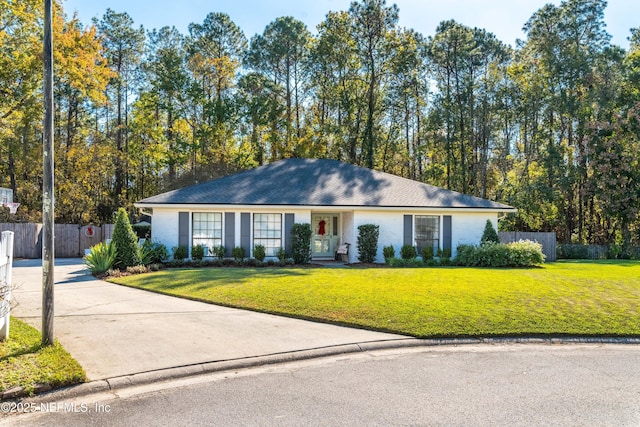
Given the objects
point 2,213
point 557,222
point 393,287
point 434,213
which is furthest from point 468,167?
point 2,213

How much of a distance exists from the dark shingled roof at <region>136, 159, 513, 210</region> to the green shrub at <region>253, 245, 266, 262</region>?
1846mm

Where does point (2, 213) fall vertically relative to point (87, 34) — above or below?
below

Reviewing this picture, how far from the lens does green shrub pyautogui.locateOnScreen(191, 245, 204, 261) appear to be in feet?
58.2

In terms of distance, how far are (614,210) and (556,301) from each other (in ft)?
69.7

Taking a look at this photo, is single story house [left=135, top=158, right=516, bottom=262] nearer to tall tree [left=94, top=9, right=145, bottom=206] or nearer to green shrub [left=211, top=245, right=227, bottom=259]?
green shrub [left=211, top=245, right=227, bottom=259]

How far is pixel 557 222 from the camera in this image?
105 ft

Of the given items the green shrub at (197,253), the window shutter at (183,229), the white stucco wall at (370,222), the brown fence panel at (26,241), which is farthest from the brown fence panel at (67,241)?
the green shrub at (197,253)

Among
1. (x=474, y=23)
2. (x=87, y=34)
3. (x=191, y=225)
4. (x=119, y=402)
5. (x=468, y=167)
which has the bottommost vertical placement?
(x=119, y=402)

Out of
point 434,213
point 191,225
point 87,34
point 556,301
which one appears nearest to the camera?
point 556,301

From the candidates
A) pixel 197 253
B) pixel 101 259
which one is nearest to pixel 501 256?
pixel 197 253

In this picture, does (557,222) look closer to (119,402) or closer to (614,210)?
(614,210)

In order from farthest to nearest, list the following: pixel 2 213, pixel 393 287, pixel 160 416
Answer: pixel 2 213 < pixel 393 287 < pixel 160 416

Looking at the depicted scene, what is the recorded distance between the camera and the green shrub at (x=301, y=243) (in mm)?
18234

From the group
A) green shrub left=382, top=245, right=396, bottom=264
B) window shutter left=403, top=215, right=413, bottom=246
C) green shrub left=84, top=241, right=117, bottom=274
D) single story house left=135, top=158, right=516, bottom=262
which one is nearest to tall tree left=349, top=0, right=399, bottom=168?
single story house left=135, top=158, right=516, bottom=262
